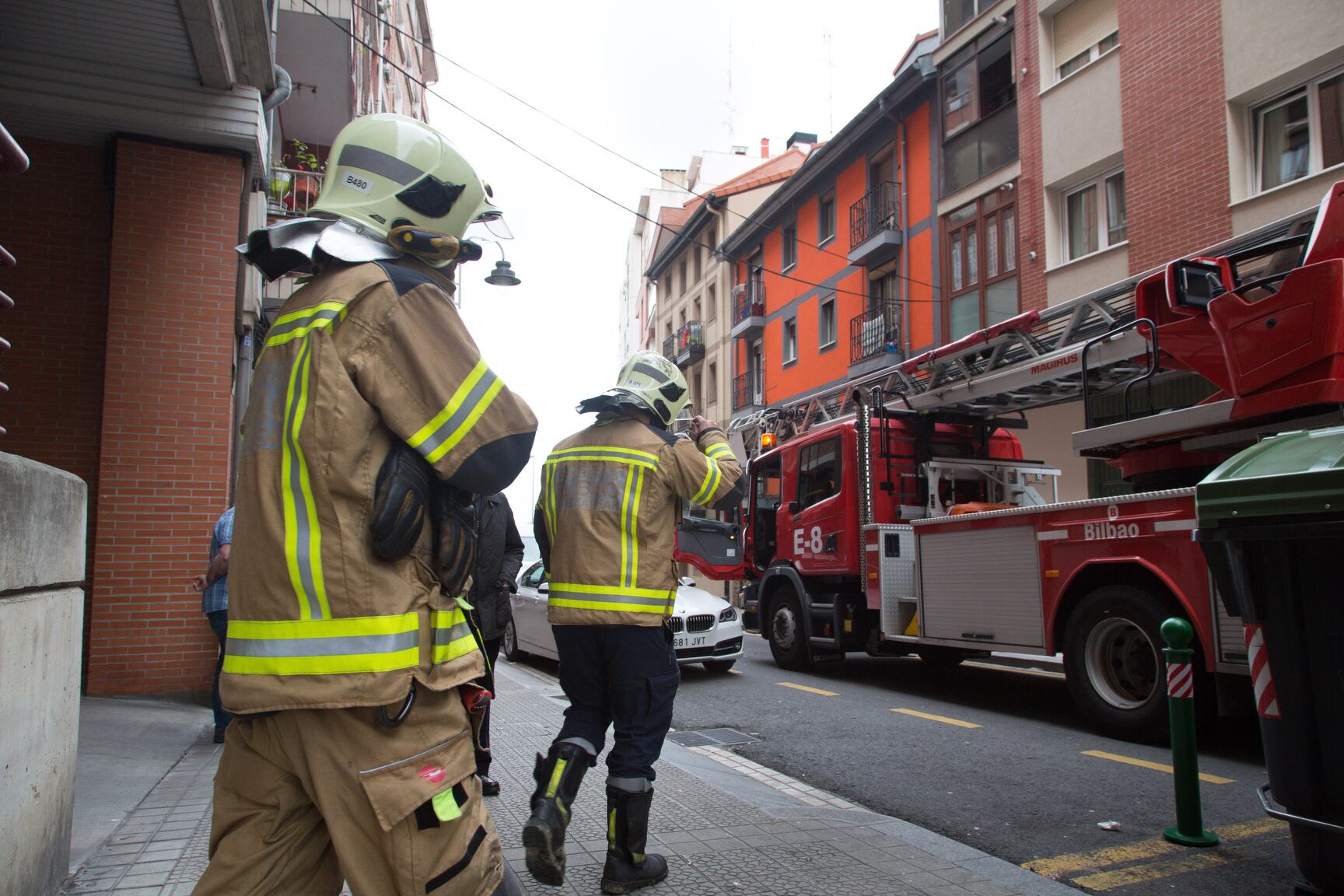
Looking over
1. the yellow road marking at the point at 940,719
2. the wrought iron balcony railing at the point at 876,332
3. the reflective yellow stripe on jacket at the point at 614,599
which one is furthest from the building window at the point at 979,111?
the reflective yellow stripe on jacket at the point at 614,599

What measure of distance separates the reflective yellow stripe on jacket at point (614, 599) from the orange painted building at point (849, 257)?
16259 millimetres

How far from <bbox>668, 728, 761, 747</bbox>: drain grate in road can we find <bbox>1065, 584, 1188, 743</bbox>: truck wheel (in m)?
2.27

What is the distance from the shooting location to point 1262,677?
321 cm

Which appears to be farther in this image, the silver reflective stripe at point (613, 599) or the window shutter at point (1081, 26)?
the window shutter at point (1081, 26)

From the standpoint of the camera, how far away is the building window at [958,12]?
1781 centimetres

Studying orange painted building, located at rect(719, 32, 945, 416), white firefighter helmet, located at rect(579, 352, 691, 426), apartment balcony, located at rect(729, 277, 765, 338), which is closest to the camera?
white firefighter helmet, located at rect(579, 352, 691, 426)

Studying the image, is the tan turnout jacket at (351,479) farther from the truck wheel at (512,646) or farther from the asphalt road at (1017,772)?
the truck wheel at (512,646)

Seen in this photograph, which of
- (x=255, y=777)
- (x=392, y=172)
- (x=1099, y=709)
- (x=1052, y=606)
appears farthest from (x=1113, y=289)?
(x=255, y=777)

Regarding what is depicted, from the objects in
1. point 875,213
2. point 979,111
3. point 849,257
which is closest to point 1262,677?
point 979,111

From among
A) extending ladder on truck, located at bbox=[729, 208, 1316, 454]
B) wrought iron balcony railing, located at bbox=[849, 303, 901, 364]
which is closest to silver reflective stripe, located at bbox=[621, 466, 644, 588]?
extending ladder on truck, located at bbox=[729, 208, 1316, 454]

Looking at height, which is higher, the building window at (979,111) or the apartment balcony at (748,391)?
the building window at (979,111)

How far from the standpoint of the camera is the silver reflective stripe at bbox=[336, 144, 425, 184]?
196cm

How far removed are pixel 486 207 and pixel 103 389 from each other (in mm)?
5961

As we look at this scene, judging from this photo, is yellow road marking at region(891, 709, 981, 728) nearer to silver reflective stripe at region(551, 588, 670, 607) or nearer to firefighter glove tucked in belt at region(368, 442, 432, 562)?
silver reflective stripe at region(551, 588, 670, 607)
